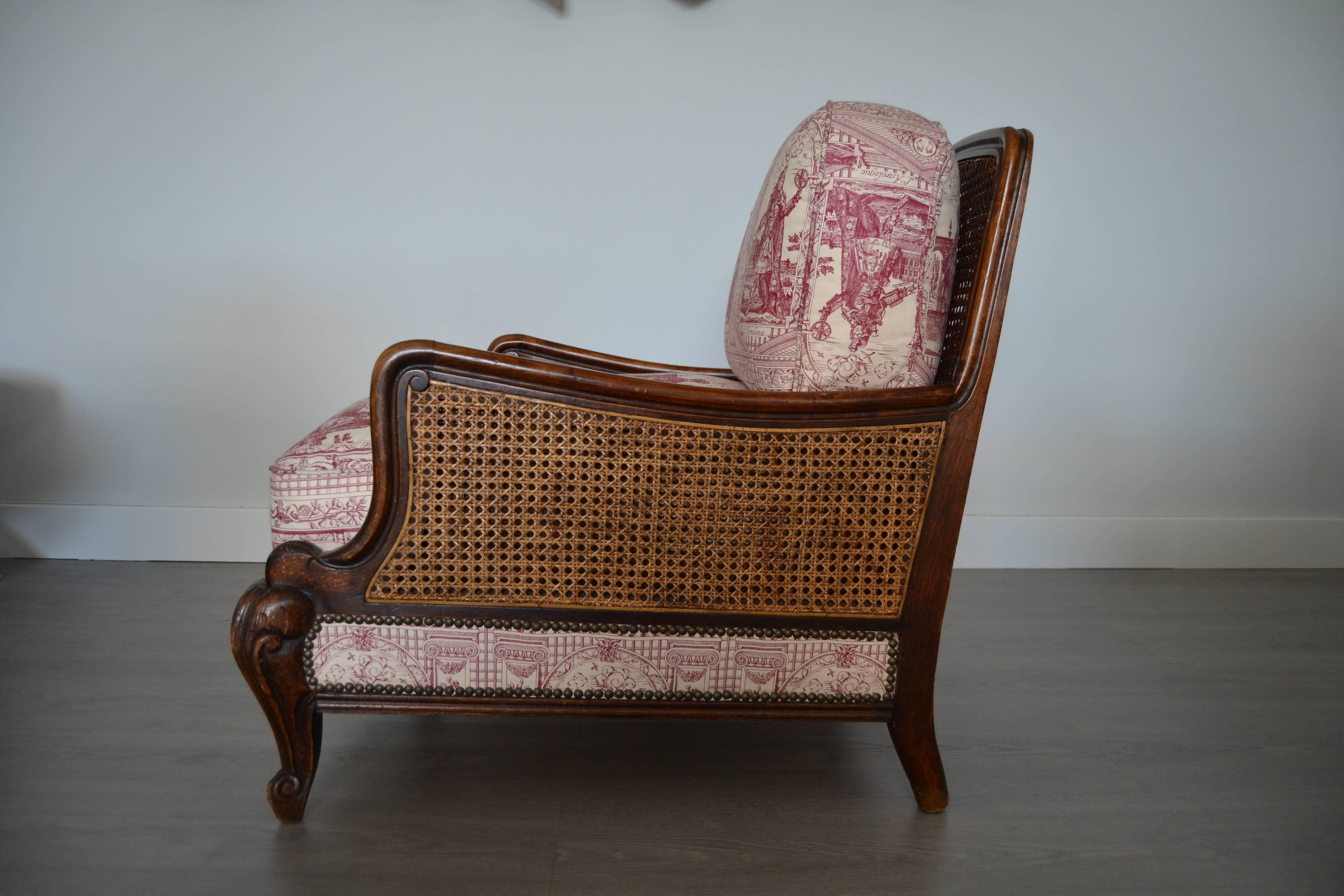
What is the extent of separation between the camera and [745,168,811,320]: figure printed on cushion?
115 centimetres

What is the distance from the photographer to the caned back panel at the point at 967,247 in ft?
3.67

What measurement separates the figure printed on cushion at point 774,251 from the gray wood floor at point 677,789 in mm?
689

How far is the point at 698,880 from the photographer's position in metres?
1.04

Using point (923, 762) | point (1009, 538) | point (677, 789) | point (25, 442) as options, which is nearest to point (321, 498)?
point (677, 789)

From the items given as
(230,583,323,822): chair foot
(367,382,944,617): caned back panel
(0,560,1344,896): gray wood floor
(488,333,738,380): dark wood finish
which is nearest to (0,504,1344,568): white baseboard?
(0,560,1344,896): gray wood floor

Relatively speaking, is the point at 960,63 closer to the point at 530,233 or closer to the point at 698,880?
the point at 530,233

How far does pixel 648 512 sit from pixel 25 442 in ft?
6.52

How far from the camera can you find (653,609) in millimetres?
1112

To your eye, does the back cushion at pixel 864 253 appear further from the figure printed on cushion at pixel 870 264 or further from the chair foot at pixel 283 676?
the chair foot at pixel 283 676

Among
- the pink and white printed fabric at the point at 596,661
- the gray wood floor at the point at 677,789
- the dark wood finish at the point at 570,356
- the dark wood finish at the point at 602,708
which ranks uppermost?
the dark wood finish at the point at 570,356

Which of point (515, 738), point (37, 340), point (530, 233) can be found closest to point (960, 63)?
point (530, 233)

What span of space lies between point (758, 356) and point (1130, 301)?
5.59ft

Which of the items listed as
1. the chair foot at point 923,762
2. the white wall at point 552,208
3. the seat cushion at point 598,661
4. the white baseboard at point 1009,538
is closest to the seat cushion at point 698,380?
the seat cushion at point 598,661

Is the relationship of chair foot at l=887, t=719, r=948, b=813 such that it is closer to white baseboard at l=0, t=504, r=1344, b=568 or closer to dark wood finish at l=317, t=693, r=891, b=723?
dark wood finish at l=317, t=693, r=891, b=723
